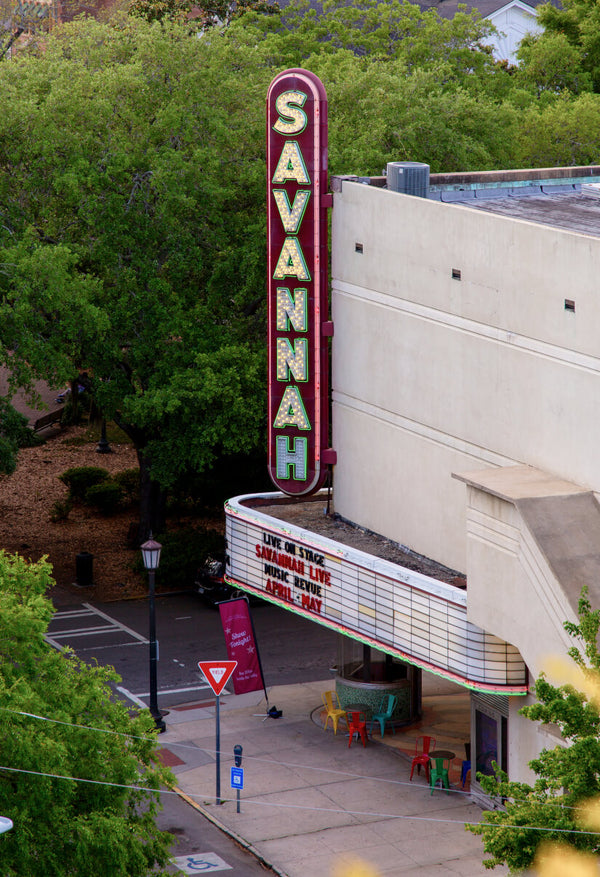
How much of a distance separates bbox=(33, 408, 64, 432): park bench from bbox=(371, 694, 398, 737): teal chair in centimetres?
3290

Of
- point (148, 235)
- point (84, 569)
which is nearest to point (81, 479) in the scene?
point (84, 569)

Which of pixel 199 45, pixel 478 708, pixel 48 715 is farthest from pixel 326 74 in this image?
pixel 48 715

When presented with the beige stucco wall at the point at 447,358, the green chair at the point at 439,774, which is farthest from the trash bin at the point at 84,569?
the green chair at the point at 439,774

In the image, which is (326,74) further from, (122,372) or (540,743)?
(540,743)

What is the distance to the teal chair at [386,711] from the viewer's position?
3161 cm

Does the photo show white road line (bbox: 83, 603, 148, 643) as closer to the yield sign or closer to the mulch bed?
the mulch bed

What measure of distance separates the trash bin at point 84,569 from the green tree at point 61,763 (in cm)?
2066

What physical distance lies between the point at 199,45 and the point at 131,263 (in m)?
7.16

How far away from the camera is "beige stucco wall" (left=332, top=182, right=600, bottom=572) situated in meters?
25.2

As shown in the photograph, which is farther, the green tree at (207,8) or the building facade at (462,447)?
the green tree at (207,8)

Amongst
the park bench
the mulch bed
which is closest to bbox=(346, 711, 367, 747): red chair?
the mulch bed

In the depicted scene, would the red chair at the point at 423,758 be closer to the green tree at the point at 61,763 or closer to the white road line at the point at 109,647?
the green tree at the point at 61,763

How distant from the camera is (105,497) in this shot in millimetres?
49469

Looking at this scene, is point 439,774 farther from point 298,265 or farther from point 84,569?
point 84,569
